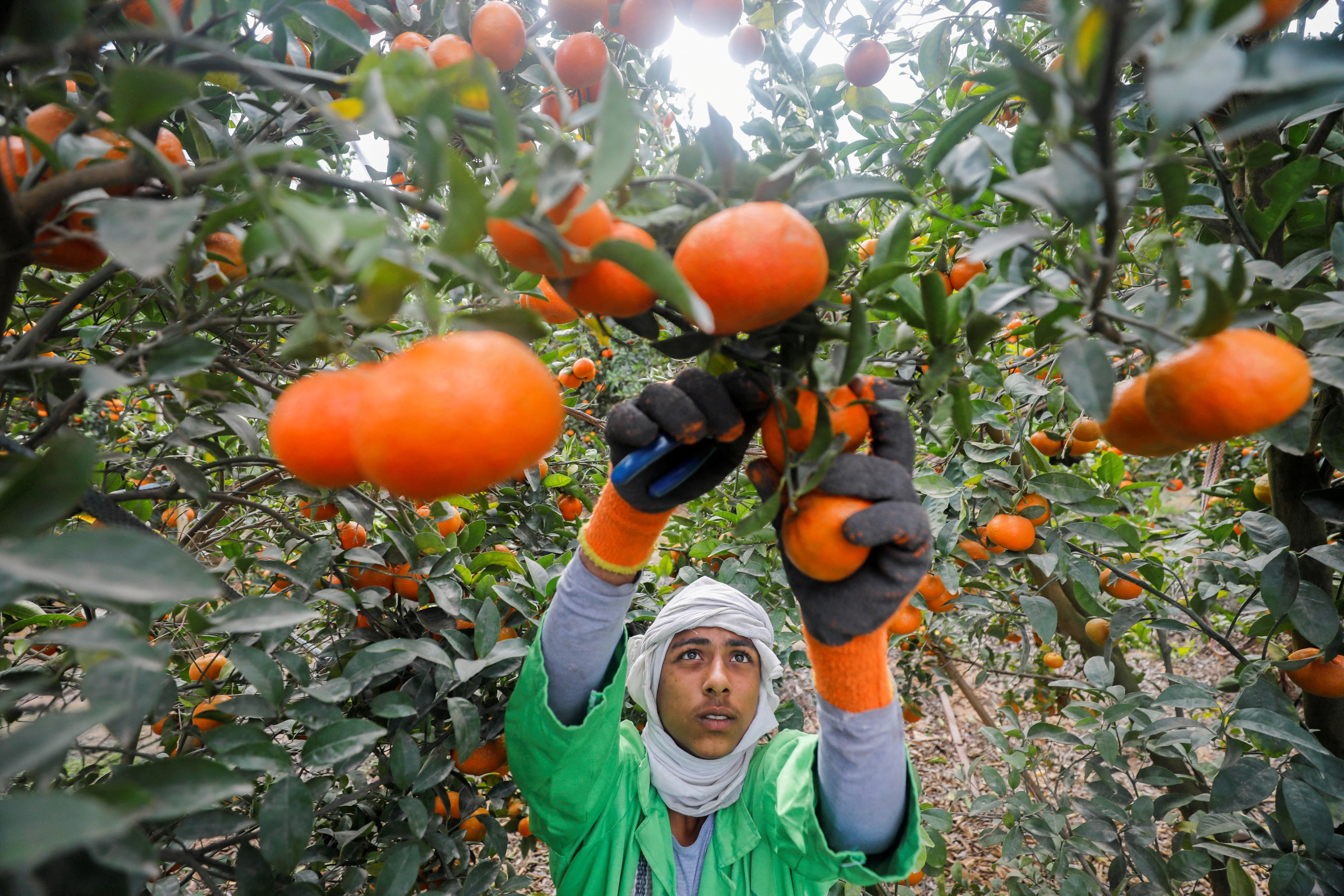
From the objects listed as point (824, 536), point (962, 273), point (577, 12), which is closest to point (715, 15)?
point (577, 12)

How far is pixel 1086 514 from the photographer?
61.5 inches

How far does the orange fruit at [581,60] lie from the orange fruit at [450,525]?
1.06m

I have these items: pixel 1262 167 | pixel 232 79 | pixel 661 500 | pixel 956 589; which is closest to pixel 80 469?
pixel 232 79

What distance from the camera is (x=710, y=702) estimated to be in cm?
163

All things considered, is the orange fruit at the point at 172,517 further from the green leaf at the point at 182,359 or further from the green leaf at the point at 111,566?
the green leaf at the point at 111,566

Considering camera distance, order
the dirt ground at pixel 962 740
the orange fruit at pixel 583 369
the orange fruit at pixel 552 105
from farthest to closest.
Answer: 1. the dirt ground at pixel 962 740
2. the orange fruit at pixel 583 369
3. the orange fruit at pixel 552 105

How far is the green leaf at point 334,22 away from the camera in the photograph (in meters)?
0.85

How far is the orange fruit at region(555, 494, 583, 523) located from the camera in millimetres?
2486

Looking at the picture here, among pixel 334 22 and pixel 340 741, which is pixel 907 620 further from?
pixel 334 22

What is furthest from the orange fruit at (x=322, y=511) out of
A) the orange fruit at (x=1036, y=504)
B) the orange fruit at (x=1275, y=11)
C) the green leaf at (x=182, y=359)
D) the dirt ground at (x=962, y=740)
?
the dirt ground at (x=962, y=740)

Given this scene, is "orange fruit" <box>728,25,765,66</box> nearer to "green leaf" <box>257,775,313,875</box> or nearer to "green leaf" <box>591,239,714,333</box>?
"green leaf" <box>591,239,714,333</box>

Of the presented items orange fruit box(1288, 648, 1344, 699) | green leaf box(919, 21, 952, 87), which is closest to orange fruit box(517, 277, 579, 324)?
green leaf box(919, 21, 952, 87)

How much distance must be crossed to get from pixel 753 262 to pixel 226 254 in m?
0.71

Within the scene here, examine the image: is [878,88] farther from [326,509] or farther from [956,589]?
[326,509]
